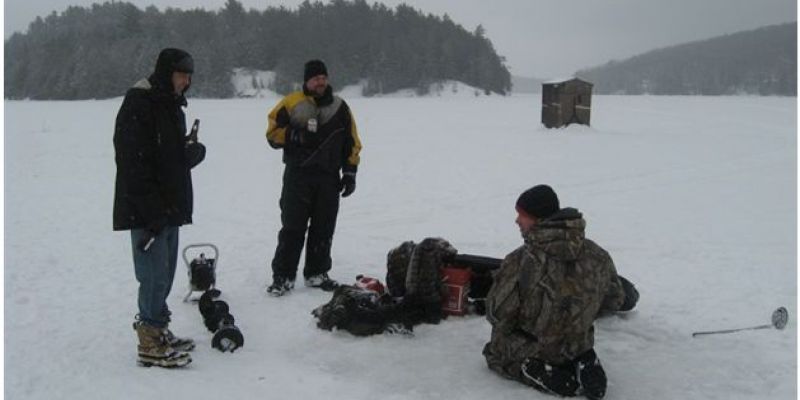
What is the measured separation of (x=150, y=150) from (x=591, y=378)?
286 centimetres

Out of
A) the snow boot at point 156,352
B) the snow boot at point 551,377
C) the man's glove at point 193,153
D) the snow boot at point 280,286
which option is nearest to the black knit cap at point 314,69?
the man's glove at point 193,153

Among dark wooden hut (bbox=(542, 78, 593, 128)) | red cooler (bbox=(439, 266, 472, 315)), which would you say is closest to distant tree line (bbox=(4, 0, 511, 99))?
dark wooden hut (bbox=(542, 78, 593, 128))

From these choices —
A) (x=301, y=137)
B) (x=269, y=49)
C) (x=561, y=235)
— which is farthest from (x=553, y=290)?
(x=269, y=49)

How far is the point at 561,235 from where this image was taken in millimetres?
3721

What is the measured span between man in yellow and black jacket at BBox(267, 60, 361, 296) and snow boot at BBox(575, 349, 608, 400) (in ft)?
8.32

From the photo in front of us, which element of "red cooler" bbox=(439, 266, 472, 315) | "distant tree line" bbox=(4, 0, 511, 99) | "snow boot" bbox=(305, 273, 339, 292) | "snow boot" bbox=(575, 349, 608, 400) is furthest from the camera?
"distant tree line" bbox=(4, 0, 511, 99)

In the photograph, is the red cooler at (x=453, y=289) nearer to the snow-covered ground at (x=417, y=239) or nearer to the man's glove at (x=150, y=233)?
the snow-covered ground at (x=417, y=239)

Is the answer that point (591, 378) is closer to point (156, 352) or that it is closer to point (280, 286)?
point (156, 352)

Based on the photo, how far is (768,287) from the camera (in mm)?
5715

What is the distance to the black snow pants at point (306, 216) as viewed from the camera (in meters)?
5.52

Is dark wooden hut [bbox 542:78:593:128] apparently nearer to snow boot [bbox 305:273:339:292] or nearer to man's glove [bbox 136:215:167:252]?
snow boot [bbox 305:273:339:292]

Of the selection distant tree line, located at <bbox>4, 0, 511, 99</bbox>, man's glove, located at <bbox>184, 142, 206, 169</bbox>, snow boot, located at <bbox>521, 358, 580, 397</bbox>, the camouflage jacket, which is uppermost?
distant tree line, located at <bbox>4, 0, 511, 99</bbox>

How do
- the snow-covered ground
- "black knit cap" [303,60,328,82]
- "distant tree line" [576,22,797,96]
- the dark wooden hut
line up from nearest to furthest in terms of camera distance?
the snow-covered ground < "black knit cap" [303,60,328,82] < the dark wooden hut < "distant tree line" [576,22,797,96]

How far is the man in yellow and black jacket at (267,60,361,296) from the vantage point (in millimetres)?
5461
